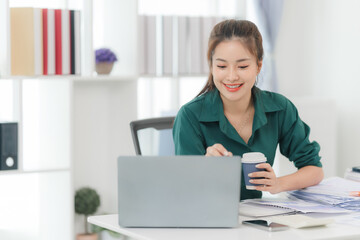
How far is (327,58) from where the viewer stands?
13.8 feet

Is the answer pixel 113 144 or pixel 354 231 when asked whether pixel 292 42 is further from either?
pixel 354 231

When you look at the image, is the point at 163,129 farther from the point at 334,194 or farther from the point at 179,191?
the point at 179,191

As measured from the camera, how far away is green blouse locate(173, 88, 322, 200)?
2.01 m

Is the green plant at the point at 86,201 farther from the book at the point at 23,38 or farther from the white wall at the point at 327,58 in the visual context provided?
the white wall at the point at 327,58

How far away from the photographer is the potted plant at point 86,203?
3.51 metres

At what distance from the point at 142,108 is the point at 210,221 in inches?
93.0

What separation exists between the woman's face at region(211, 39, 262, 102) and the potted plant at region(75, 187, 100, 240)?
5.84ft

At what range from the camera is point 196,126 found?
2.03 meters

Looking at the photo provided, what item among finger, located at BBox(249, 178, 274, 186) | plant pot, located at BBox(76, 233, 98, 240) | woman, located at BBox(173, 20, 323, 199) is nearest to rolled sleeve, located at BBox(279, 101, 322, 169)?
woman, located at BBox(173, 20, 323, 199)

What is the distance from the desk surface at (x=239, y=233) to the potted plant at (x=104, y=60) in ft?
6.50

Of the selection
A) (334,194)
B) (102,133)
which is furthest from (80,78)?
(334,194)

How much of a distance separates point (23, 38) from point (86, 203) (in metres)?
1.02

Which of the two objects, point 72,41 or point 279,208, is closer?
point 279,208

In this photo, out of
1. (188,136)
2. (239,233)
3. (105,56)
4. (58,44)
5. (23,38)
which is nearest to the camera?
(239,233)
